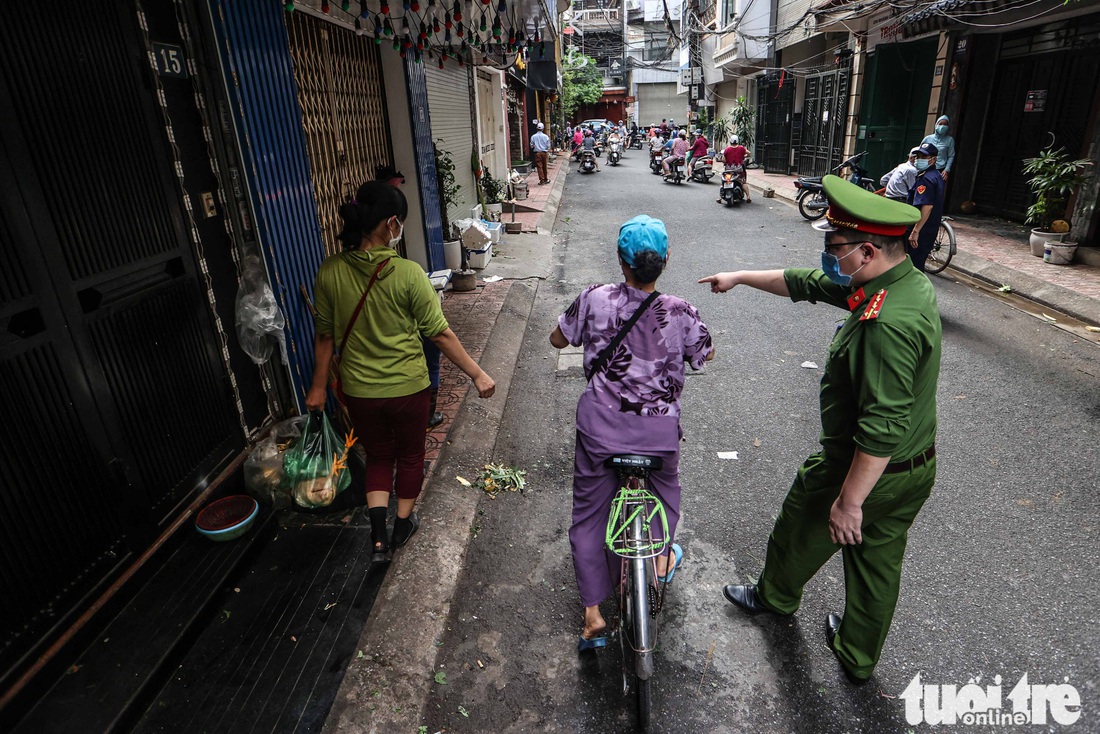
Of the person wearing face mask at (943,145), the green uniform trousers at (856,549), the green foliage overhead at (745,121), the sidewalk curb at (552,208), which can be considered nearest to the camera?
the green uniform trousers at (856,549)

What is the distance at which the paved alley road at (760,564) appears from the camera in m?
2.54

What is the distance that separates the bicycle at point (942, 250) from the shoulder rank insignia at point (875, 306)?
7309mm

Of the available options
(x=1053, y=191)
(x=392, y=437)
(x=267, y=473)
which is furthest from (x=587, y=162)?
(x=392, y=437)

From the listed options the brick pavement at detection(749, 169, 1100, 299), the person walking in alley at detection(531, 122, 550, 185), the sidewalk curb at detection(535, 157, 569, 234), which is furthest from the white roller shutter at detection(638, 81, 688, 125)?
the brick pavement at detection(749, 169, 1100, 299)

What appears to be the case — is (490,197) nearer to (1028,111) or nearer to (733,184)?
(733,184)

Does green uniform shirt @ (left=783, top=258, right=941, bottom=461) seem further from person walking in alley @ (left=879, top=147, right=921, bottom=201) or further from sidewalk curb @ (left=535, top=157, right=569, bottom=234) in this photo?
sidewalk curb @ (left=535, top=157, right=569, bottom=234)

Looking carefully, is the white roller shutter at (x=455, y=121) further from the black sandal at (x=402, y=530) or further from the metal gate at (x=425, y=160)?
the black sandal at (x=402, y=530)

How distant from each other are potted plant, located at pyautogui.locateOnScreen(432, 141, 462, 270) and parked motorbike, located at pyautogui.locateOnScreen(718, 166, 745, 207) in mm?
8213

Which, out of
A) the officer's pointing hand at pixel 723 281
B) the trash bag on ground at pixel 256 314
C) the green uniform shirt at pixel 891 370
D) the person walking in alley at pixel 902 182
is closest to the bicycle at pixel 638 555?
the green uniform shirt at pixel 891 370

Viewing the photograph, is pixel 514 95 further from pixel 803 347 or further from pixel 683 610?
pixel 683 610

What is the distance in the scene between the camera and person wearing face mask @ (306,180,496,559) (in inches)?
114

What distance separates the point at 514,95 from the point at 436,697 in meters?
22.1

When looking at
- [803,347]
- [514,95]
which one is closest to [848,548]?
[803,347]

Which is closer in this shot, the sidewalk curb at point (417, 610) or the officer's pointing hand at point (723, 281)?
the sidewalk curb at point (417, 610)
